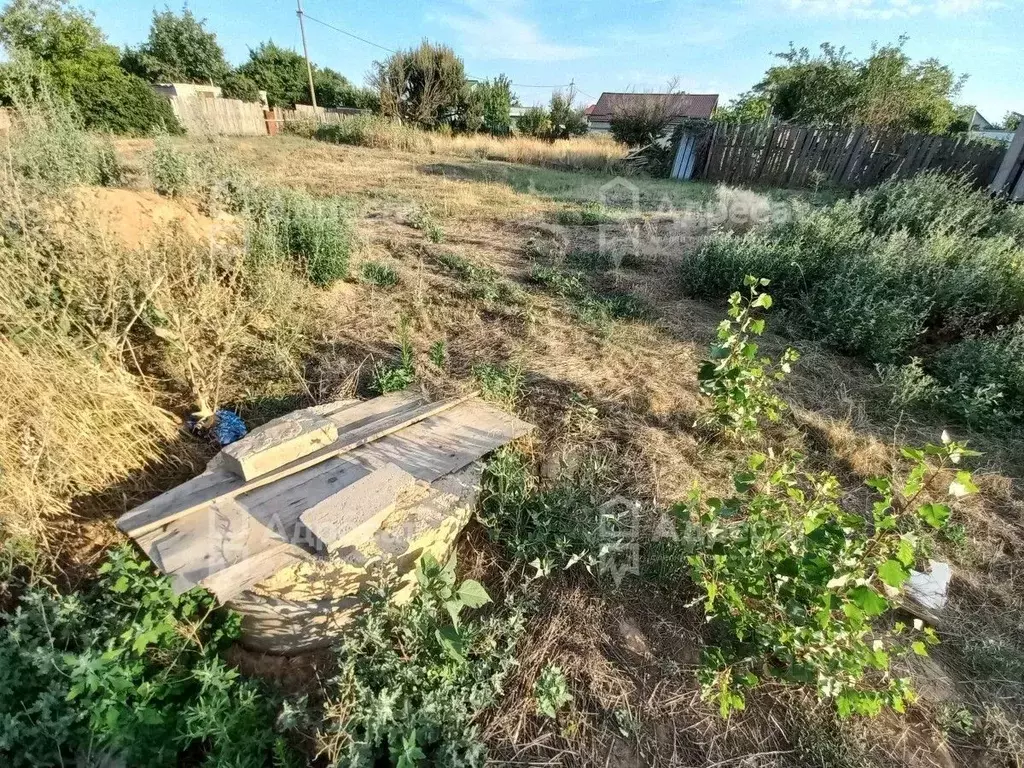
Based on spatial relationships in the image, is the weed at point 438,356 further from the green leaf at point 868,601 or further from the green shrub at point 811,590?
the green leaf at point 868,601

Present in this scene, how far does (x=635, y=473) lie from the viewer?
2.55 meters

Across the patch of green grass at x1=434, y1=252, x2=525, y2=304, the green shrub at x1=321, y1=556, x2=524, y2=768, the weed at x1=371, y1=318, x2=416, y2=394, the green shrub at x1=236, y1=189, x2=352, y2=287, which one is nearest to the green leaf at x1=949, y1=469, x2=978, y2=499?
the green shrub at x1=321, y1=556, x2=524, y2=768

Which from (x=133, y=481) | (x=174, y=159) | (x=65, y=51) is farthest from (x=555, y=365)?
(x=65, y=51)

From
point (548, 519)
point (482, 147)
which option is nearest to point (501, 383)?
point (548, 519)

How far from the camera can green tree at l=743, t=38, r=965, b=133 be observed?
13016 mm

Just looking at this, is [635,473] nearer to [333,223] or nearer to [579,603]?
[579,603]

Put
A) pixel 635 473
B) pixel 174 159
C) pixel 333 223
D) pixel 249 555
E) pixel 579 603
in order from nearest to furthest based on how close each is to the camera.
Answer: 1. pixel 249 555
2. pixel 579 603
3. pixel 635 473
4. pixel 333 223
5. pixel 174 159

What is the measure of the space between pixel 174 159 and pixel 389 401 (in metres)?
3.77

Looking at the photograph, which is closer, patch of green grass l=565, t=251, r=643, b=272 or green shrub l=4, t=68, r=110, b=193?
green shrub l=4, t=68, r=110, b=193

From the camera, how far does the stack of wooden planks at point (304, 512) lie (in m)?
1.71

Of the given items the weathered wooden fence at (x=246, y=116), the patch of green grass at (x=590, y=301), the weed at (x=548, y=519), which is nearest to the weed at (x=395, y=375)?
the weed at (x=548, y=519)

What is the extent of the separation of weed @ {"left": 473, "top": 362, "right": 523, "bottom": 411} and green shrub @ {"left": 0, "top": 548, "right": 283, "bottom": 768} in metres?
1.73

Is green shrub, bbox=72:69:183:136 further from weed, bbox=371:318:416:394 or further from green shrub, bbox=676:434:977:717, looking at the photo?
green shrub, bbox=676:434:977:717

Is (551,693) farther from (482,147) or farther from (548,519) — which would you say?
(482,147)
